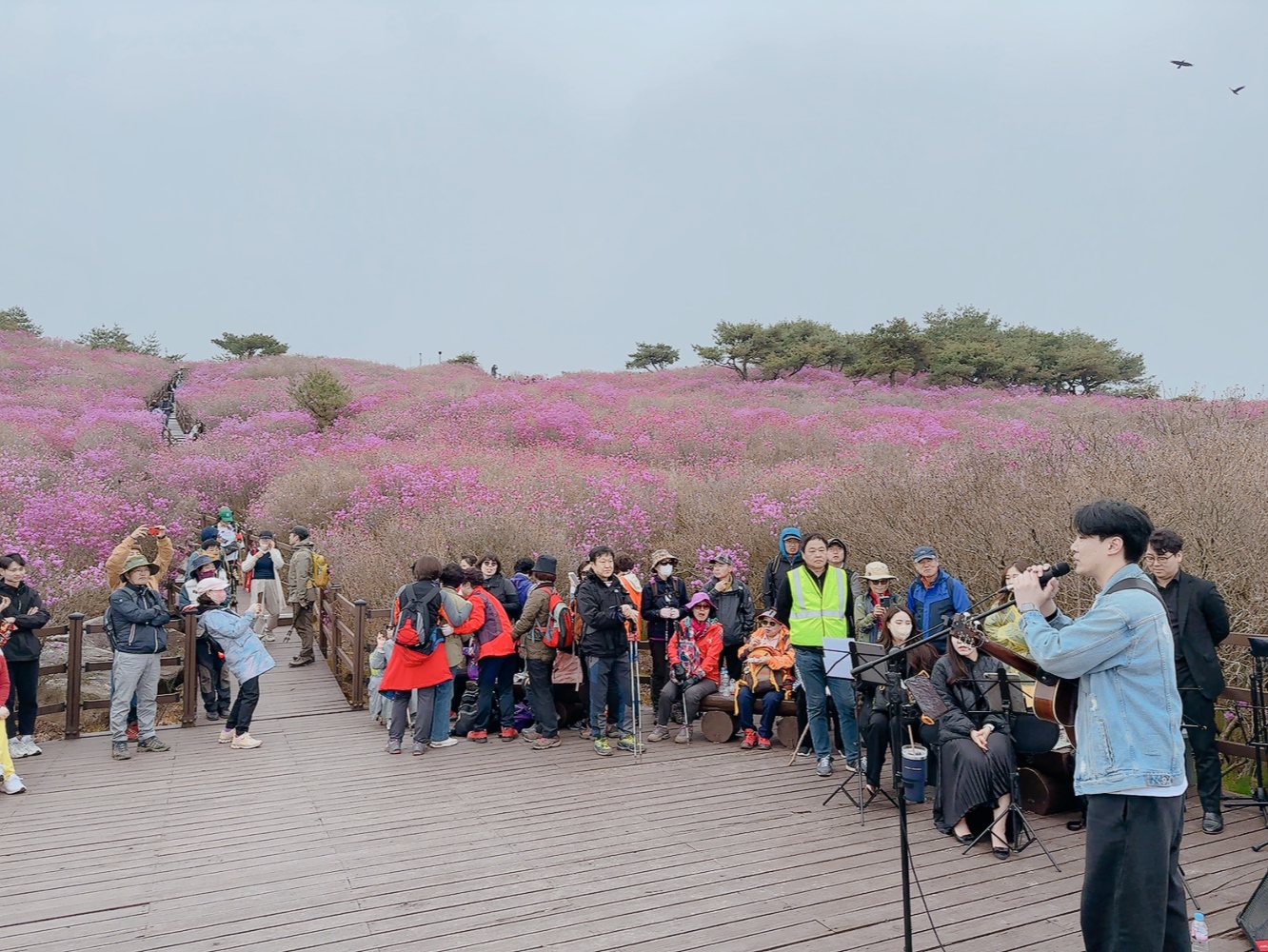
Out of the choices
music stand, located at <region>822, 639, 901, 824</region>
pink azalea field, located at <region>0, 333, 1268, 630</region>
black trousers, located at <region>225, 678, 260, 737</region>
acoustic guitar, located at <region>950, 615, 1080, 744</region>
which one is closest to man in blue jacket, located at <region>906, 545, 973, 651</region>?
music stand, located at <region>822, 639, 901, 824</region>

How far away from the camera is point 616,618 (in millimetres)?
7113

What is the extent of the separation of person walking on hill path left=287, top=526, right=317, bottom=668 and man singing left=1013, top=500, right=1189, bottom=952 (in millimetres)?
9724

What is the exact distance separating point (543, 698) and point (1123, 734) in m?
5.40

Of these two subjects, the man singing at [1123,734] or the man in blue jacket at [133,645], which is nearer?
the man singing at [1123,734]

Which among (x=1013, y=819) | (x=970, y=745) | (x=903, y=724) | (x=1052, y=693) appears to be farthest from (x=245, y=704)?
(x=1052, y=693)

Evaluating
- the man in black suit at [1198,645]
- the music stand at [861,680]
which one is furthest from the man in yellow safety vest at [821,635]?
the man in black suit at [1198,645]

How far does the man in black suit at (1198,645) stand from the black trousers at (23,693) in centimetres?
853

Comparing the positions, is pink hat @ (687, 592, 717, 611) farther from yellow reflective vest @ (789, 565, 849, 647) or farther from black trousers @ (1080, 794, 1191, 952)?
black trousers @ (1080, 794, 1191, 952)

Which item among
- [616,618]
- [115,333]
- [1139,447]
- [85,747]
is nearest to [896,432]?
[1139,447]

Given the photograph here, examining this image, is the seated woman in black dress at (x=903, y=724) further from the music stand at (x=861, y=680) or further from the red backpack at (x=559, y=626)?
the red backpack at (x=559, y=626)

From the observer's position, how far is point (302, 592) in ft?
35.6

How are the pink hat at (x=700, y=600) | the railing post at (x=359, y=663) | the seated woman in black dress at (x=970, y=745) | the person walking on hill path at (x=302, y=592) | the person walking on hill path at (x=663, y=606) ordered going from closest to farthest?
the seated woman in black dress at (x=970, y=745)
the pink hat at (x=700, y=600)
the person walking on hill path at (x=663, y=606)
the railing post at (x=359, y=663)
the person walking on hill path at (x=302, y=592)

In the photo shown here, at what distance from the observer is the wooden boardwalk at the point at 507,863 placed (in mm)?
4016

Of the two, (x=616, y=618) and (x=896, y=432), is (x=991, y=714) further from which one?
(x=896, y=432)
